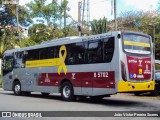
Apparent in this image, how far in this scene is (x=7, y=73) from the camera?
2406cm

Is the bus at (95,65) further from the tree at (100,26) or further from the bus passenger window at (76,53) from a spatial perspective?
the tree at (100,26)

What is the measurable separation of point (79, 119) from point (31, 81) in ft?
34.0

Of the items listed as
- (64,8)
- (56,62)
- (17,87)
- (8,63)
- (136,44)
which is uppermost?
(64,8)

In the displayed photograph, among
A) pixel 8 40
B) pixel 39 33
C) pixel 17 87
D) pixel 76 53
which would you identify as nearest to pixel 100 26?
pixel 39 33

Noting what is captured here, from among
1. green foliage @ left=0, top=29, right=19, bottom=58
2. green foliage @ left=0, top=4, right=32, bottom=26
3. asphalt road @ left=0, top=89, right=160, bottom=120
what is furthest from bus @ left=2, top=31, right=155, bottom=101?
green foliage @ left=0, top=4, right=32, bottom=26

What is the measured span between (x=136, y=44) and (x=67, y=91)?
4.43m

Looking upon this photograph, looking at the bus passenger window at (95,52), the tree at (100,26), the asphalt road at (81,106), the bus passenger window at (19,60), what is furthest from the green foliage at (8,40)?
the bus passenger window at (95,52)

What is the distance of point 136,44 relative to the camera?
1633 cm

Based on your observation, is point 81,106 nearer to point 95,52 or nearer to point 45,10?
A: point 95,52

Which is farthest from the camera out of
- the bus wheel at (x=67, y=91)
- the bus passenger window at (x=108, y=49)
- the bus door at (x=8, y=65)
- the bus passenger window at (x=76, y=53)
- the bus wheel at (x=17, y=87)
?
the bus door at (x=8, y=65)

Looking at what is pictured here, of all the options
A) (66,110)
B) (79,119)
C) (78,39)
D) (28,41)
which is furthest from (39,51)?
(28,41)

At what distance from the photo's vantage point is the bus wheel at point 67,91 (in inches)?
706

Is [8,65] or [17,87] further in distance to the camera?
[8,65]

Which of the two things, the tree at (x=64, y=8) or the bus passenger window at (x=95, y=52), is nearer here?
the bus passenger window at (x=95, y=52)
